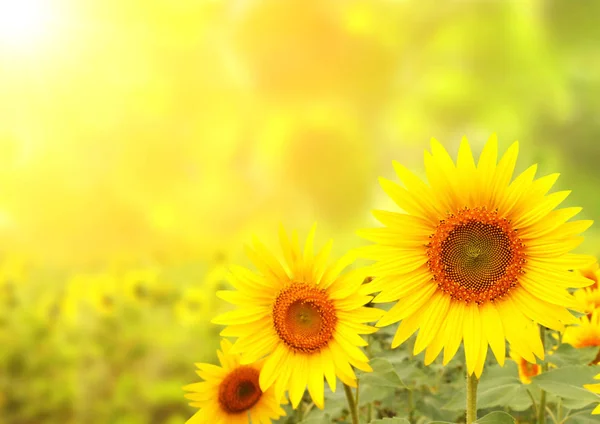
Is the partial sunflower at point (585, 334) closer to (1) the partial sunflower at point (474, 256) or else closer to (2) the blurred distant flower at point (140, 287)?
(1) the partial sunflower at point (474, 256)

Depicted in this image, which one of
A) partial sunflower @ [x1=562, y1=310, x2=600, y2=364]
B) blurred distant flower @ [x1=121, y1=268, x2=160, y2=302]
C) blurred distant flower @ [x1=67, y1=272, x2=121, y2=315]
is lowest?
partial sunflower @ [x1=562, y1=310, x2=600, y2=364]

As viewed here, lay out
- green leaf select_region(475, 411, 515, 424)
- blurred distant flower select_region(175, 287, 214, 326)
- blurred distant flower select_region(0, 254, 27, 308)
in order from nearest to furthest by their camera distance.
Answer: green leaf select_region(475, 411, 515, 424) < blurred distant flower select_region(175, 287, 214, 326) < blurred distant flower select_region(0, 254, 27, 308)

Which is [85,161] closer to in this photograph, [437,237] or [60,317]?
[60,317]

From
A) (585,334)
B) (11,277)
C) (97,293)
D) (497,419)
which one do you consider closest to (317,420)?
(497,419)

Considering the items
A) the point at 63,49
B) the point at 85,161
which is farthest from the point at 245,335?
the point at 63,49

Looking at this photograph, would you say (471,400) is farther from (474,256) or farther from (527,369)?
(527,369)

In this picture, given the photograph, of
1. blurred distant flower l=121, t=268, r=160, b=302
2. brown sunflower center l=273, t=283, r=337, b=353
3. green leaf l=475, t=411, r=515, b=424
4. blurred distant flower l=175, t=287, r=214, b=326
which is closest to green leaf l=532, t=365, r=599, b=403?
green leaf l=475, t=411, r=515, b=424

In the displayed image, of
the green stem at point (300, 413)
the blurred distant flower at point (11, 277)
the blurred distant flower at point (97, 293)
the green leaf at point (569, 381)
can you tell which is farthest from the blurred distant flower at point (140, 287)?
the green leaf at point (569, 381)

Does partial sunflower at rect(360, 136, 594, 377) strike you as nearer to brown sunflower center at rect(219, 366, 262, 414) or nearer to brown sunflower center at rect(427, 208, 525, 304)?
brown sunflower center at rect(427, 208, 525, 304)
